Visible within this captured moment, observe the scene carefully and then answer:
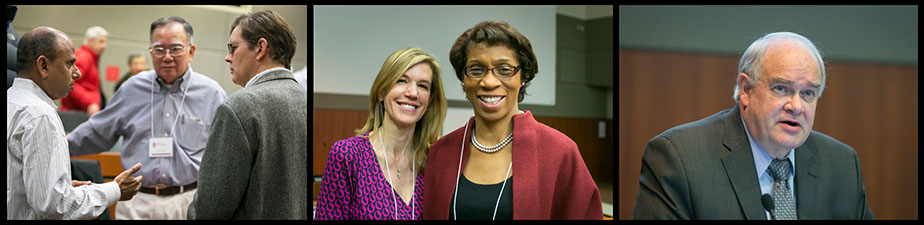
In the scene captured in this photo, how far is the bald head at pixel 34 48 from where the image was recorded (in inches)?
106

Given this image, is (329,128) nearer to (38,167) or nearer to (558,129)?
(558,129)

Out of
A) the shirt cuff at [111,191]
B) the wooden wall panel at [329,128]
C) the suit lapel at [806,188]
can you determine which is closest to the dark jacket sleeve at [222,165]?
the wooden wall panel at [329,128]

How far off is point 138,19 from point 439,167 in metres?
1.87

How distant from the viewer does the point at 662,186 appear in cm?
249

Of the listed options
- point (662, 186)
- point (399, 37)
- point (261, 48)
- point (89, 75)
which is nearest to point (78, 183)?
point (261, 48)

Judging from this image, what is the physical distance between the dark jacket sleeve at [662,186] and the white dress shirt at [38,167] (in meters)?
2.22

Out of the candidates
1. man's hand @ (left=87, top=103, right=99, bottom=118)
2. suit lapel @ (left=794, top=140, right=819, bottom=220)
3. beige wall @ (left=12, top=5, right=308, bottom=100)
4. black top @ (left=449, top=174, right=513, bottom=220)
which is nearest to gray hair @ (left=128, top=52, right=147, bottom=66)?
beige wall @ (left=12, top=5, right=308, bottom=100)

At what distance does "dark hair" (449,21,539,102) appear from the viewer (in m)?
2.35

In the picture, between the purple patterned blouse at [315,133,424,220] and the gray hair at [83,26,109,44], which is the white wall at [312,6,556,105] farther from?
the gray hair at [83,26,109,44]

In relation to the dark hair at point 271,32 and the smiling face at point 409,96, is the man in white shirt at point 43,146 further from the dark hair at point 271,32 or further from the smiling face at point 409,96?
the smiling face at point 409,96

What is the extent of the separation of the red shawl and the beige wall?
775mm

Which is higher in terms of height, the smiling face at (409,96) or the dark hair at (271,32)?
the dark hair at (271,32)

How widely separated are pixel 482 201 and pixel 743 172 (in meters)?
1.01

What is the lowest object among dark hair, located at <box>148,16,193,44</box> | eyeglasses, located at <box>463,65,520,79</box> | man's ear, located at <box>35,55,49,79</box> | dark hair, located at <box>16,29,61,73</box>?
eyeglasses, located at <box>463,65,520,79</box>
